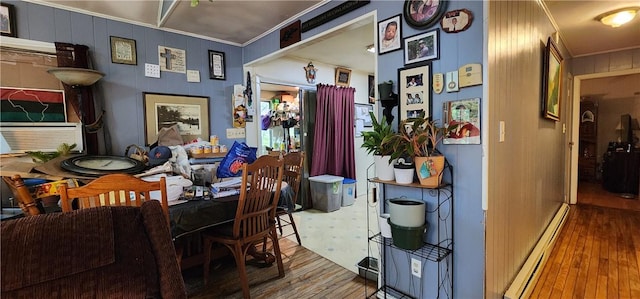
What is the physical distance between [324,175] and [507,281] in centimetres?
279

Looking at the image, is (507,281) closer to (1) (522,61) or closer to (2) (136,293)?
(1) (522,61)

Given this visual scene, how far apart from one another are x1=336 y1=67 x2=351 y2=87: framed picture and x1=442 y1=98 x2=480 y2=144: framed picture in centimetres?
303

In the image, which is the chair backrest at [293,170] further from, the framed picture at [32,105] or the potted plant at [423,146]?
the framed picture at [32,105]

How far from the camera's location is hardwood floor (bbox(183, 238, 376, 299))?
6.59ft

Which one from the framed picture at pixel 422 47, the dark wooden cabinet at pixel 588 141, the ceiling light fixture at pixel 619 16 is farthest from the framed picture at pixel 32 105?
Result: the dark wooden cabinet at pixel 588 141

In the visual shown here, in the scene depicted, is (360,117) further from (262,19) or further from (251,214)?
(251,214)

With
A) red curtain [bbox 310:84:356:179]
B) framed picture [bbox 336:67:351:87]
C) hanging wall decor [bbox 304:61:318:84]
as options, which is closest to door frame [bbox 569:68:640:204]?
red curtain [bbox 310:84:356:179]

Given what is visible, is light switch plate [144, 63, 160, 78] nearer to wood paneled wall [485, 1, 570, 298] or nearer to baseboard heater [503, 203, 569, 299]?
wood paneled wall [485, 1, 570, 298]

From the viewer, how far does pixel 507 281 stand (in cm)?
183

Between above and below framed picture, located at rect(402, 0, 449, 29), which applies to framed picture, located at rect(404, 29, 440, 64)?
below

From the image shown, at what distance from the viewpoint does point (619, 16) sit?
250 centimetres

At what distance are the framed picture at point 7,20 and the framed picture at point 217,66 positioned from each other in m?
1.51

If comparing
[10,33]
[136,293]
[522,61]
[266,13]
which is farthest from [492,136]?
[10,33]

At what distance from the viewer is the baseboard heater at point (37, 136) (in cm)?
212
